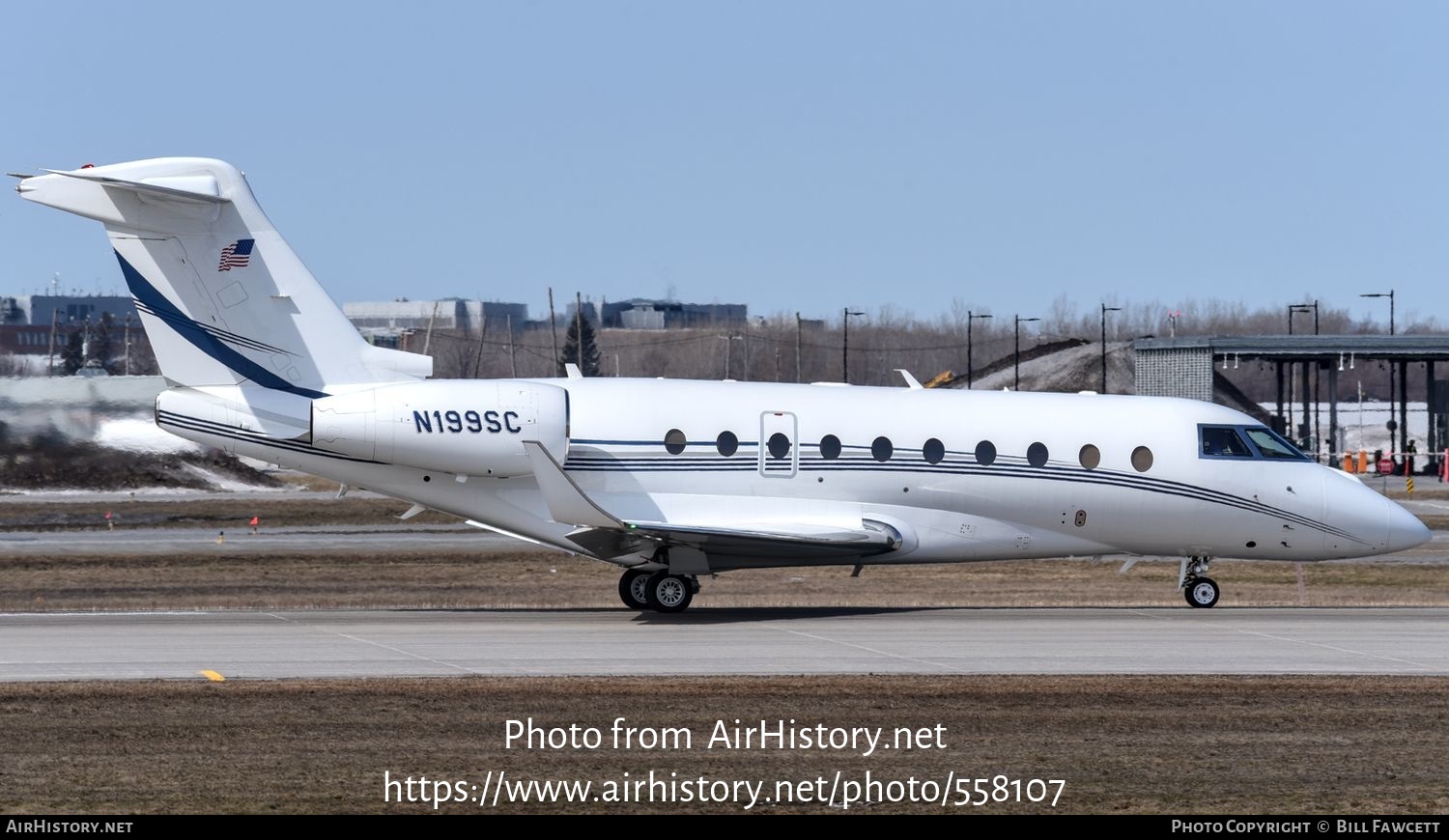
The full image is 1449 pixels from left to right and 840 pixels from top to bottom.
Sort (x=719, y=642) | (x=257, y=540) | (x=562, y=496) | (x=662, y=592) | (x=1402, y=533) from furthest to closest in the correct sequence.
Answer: (x=257, y=540) < (x=1402, y=533) < (x=662, y=592) < (x=562, y=496) < (x=719, y=642)

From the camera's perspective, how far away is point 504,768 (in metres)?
13.4

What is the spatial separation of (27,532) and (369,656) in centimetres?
2892

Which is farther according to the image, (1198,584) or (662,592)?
(1198,584)

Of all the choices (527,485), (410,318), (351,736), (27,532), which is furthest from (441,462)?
(410,318)

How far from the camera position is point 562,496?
22266 millimetres

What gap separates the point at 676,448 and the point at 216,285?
6.60m

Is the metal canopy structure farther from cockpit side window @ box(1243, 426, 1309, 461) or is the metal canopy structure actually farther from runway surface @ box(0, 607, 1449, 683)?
runway surface @ box(0, 607, 1449, 683)

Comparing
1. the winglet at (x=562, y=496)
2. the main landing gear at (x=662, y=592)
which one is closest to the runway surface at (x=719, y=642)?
the main landing gear at (x=662, y=592)

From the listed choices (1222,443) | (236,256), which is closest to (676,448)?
(236,256)

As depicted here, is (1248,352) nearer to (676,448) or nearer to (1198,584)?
(1198,584)

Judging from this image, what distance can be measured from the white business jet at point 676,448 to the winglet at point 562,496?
0.04 metres

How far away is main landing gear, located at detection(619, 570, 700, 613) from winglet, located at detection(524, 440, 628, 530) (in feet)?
4.85

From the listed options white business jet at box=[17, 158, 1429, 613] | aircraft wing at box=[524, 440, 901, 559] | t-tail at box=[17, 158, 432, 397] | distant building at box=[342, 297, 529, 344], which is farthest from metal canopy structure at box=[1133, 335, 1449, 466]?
distant building at box=[342, 297, 529, 344]

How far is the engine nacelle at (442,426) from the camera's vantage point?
2298cm
